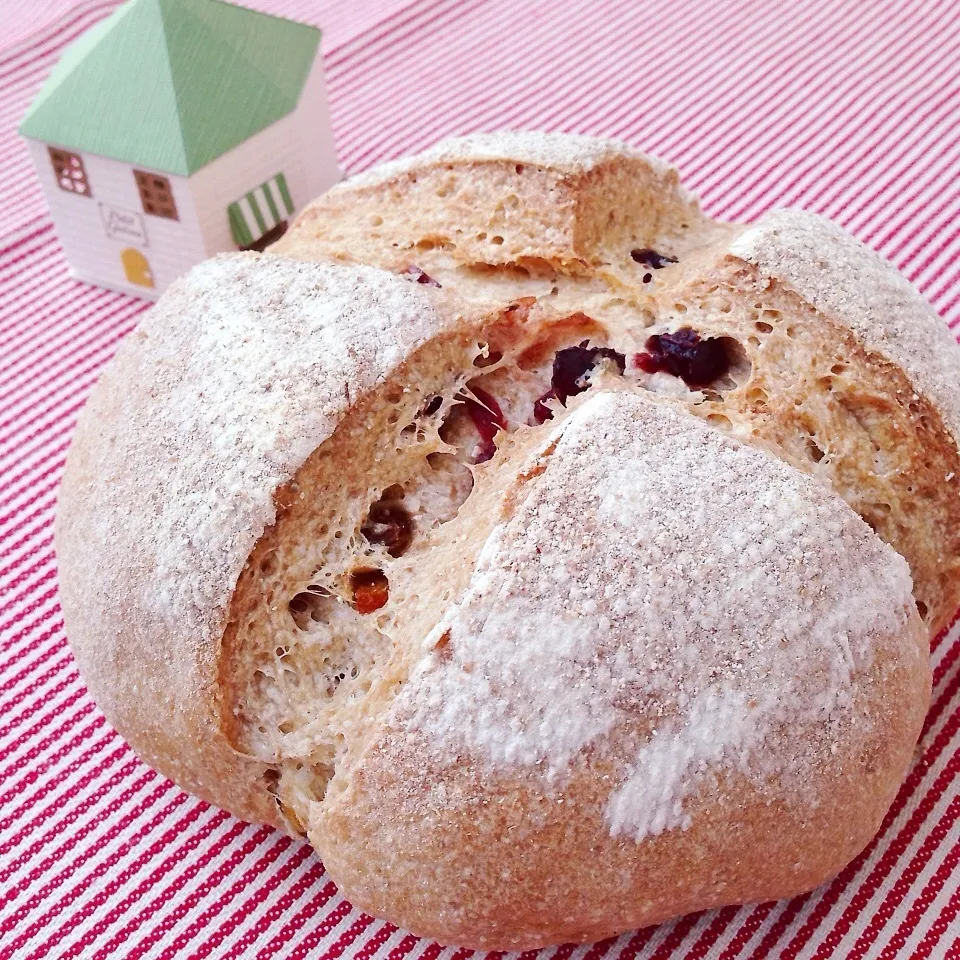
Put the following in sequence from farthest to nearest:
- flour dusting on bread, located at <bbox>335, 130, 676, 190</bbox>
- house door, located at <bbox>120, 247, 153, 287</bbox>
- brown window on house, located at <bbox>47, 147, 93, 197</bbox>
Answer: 1. house door, located at <bbox>120, 247, 153, 287</bbox>
2. brown window on house, located at <bbox>47, 147, 93, 197</bbox>
3. flour dusting on bread, located at <bbox>335, 130, 676, 190</bbox>

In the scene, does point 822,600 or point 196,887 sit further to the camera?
point 196,887

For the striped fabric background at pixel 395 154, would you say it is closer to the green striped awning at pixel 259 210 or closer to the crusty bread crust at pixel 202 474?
the crusty bread crust at pixel 202 474

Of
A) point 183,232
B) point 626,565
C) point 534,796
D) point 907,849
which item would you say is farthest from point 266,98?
point 907,849

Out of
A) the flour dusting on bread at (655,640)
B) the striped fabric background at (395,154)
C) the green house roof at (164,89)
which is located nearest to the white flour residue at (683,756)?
the flour dusting on bread at (655,640)

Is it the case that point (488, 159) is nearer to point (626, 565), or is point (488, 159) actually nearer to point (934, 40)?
point (626, 565)

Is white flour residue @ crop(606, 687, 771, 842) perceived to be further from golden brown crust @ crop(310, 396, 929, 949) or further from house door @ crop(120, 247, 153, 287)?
house door @ crop(120, 247, 153, 287)

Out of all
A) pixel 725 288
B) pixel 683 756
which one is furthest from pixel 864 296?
pixel 683 756

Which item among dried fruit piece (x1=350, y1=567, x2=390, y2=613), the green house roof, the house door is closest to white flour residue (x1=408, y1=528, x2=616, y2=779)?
dried fruit piece (x1=350, y1=567, x2=390, y2=613)

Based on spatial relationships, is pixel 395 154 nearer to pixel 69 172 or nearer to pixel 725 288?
pixel 69 172
